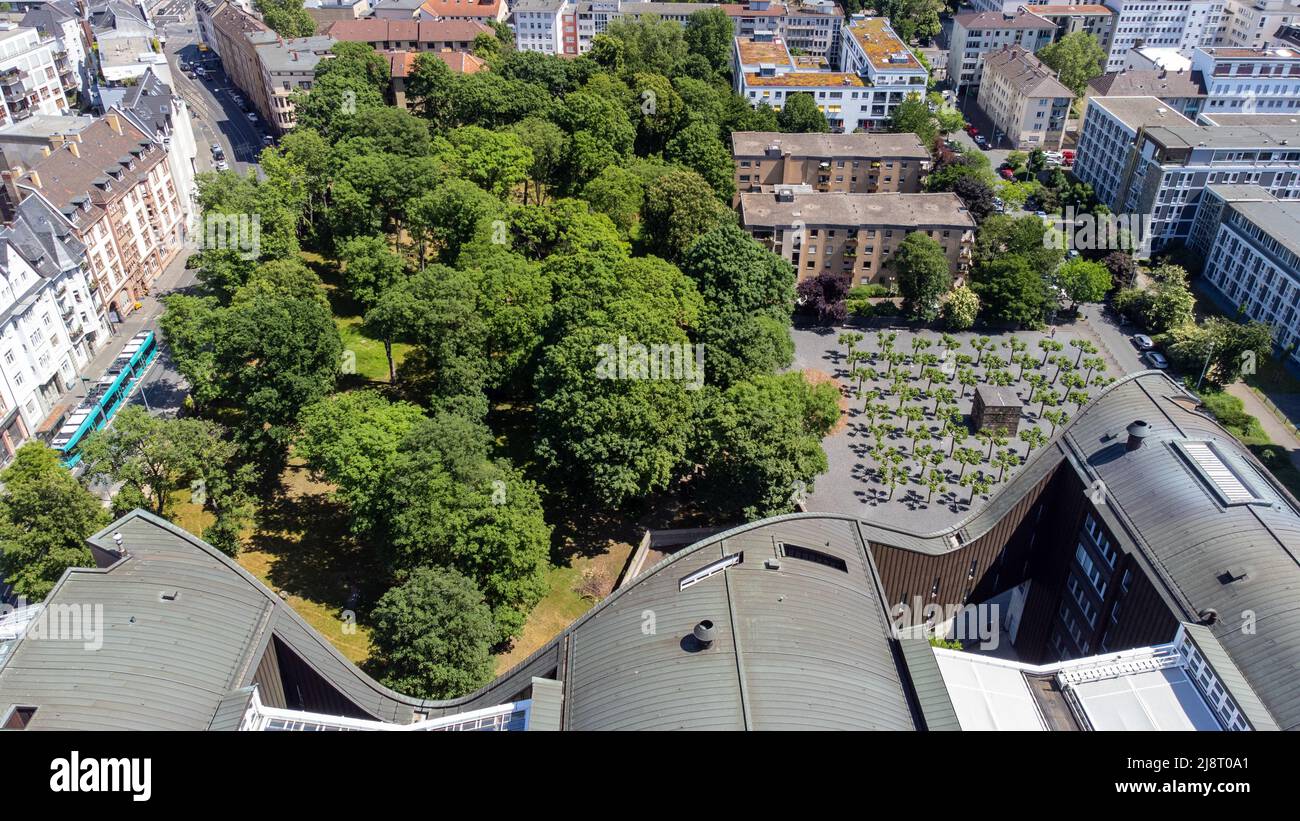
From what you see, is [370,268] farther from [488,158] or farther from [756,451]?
[756,451]

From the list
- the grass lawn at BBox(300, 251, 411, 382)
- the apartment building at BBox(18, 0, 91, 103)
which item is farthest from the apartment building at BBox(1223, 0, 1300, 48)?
the apartment building at BBox(18, 0, 91, 103)

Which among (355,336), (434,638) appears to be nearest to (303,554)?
(434,638)

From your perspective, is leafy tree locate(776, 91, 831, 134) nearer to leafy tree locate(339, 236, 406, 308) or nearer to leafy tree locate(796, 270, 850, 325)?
leafy tree locate(796, 270, 850, 325)

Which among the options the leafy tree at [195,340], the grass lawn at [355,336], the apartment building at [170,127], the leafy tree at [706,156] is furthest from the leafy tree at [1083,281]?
the apartment building at [170,127]

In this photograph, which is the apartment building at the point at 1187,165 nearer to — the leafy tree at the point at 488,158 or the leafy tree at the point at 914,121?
the leafy tree at the point at 914,121

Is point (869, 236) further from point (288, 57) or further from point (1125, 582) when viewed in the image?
point (288, 57)

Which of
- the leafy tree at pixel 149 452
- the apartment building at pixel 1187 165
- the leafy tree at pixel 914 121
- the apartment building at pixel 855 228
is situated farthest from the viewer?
the leafy tree at pixel 914 121

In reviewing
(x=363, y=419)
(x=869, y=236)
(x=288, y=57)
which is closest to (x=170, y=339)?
(x=363, y=419)

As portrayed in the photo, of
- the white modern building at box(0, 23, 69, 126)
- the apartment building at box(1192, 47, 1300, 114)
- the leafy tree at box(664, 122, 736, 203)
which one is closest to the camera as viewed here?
the leafy tree at box(664, 122, 736, 203)
